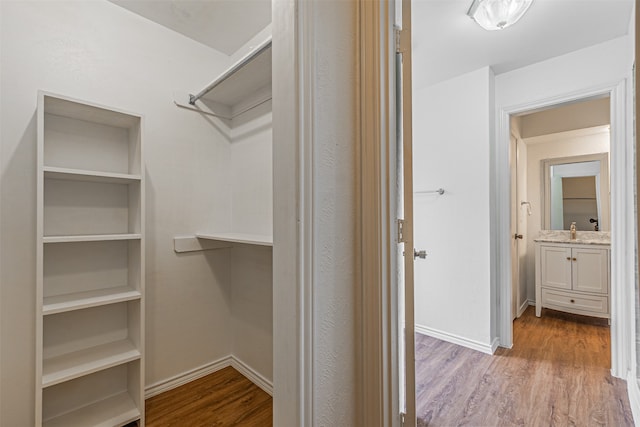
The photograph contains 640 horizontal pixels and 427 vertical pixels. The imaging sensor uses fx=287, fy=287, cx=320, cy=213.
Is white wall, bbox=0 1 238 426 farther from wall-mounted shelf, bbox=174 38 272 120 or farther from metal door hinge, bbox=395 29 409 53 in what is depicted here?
metal door hinge, bbox=395 29 409 53

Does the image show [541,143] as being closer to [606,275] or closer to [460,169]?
[606,275]

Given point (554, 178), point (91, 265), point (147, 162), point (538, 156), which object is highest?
point (538, 156)

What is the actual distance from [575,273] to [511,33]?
2.47 metres

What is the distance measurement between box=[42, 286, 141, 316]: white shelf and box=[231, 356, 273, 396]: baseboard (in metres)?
0.90

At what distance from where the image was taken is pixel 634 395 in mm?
1615

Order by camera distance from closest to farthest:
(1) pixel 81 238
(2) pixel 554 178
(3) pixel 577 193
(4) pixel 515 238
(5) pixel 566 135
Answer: (1) pixel 81 238 < (4) pixel 515 238 < (5) pixel 566 135 < (3) pixel 577 193 < (2) pixel 554 178

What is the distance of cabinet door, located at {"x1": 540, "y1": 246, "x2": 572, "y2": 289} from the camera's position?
117 inches

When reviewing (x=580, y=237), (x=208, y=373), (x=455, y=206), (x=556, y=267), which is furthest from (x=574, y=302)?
(x=208, y=373)

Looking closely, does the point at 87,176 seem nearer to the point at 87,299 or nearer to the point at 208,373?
the point at 87,299

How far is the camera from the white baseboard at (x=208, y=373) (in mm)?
1762

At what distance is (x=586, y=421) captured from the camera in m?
1.54

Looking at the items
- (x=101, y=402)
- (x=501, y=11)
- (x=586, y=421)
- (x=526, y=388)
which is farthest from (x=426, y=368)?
(x=501, y=11)

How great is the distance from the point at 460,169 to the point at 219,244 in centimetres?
204

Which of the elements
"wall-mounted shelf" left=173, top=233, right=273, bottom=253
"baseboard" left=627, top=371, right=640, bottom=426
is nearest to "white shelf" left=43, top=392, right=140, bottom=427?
"wall-mounted shelf" left=173, top=233, right=273, bottom=253
